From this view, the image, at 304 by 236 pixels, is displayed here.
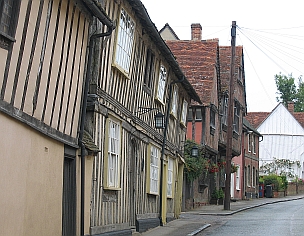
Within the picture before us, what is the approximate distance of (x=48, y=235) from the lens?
35.4 ft

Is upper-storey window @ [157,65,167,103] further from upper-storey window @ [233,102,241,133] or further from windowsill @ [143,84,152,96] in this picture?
upper-storey window @ [233,102,241,133]

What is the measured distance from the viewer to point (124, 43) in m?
15.3

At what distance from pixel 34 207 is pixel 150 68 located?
9.37m

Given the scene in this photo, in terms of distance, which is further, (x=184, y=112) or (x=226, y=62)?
(x=226, y=62)

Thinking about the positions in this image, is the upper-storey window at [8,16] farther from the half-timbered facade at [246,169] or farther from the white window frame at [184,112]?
the half-timbered facade at [246,169]

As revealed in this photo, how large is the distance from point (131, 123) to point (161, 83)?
13.7 feet

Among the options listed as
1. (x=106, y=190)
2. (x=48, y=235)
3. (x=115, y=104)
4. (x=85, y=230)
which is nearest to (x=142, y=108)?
(x=115, y=104)

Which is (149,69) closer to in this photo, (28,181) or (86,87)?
(86,87)

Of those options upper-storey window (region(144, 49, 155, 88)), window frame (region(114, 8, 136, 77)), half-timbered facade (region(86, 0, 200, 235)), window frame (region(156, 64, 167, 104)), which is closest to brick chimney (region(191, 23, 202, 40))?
half-timbered facade (region(86, 0, 200, 235))

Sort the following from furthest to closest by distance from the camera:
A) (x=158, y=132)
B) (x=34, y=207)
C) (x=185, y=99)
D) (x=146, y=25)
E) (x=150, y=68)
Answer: (x=185, y=99)
(x=158, y=132)
(x=150, y=68)
(x=146, y=25)
(x=34, y=207)

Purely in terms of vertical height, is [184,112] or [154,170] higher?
[184,112]

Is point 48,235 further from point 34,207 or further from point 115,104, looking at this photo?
point 115,104

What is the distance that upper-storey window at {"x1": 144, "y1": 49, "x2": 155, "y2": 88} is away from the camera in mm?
18312

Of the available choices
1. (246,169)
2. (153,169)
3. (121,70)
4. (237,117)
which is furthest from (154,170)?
(246,169)
